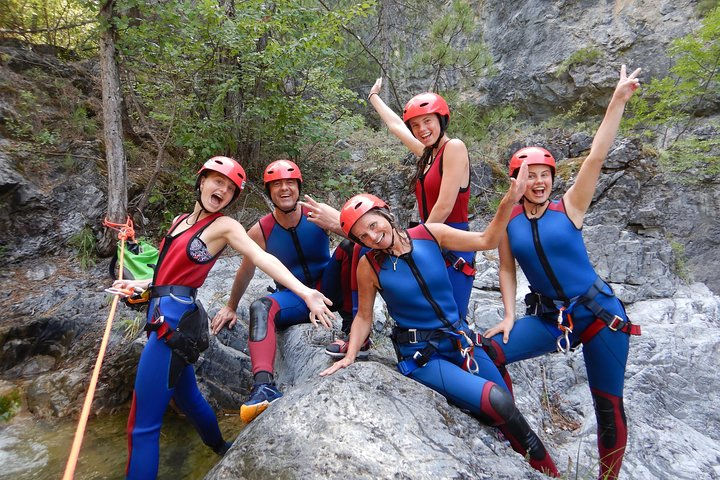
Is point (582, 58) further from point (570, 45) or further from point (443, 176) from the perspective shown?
point (443, 176)

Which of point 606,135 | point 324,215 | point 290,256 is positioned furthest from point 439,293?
point 290,256

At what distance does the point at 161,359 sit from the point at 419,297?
2.04 meters

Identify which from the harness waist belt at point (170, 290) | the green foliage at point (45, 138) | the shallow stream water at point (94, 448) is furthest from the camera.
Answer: the green foliage at point (45, 138)

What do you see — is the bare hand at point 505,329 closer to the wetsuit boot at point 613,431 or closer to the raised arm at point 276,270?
the wetsuit boot at point 613,431

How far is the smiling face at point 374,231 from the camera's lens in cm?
285

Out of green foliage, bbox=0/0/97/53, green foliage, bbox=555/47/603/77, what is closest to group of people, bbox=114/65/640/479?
green foliage, bbox=0/0/97/53

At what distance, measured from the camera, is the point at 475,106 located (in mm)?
14273

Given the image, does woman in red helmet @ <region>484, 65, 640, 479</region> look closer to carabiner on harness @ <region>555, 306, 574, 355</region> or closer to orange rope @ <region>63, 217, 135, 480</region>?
carabiner on harness @ <region>555, 306, 574, 355</region>

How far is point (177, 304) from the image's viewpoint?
3150 millimetres

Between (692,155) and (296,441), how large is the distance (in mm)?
8845

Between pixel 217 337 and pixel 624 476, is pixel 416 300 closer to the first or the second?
pixel 624 476

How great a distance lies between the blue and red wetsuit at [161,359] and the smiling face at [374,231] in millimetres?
1206

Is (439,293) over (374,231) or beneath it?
beneath

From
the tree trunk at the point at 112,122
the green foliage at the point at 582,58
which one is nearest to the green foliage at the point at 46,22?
the tree trunk at the point at 112,122
